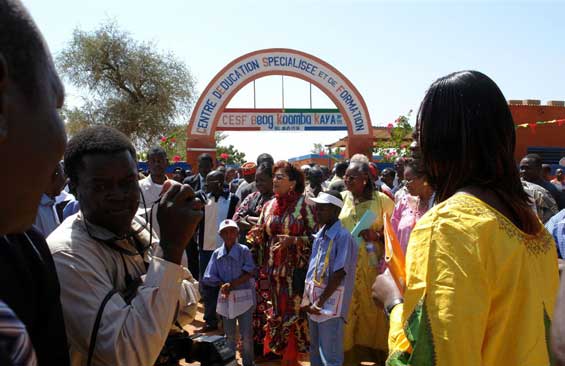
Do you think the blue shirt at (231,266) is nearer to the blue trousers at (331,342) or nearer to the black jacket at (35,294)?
the blue trousers at (331,342)

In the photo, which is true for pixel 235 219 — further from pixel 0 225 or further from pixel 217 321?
pixel 0 225

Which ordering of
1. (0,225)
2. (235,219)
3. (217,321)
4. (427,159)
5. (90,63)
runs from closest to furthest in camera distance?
1. (0,225)
2. (427,159)
3. (235,219)
4. (217,321)
5. (90,63)

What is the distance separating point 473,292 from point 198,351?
0.97 meters

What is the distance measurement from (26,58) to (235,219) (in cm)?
546

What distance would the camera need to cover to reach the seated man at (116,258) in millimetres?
1565

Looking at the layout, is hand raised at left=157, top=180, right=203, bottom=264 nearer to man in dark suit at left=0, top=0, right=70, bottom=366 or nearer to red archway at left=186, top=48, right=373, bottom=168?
man in dark suit at left=0, top=0, right=70, bottom=366

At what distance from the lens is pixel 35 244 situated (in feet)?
4.58

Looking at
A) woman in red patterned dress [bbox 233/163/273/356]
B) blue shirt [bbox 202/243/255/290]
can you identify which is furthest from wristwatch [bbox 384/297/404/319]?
blue shirt [bbox 202/243/255/290]

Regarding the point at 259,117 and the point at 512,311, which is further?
the point at 259,117

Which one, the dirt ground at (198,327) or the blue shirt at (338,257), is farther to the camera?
the dirt ground at (198,327)

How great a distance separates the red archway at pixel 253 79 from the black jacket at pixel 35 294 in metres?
14.9

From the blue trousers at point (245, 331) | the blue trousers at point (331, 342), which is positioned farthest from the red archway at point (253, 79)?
the blue trousers at point (331, 342)

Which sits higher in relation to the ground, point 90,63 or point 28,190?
point 90,63

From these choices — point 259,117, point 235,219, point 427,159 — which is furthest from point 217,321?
point 259,117
